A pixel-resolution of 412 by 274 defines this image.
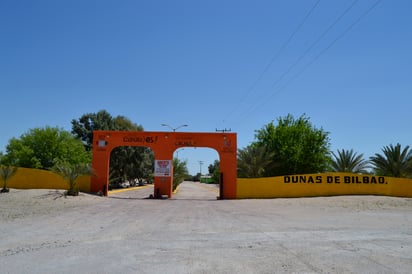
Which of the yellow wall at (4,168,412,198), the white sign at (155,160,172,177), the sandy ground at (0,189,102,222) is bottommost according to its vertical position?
the sandy ground at (0,189,102,222)

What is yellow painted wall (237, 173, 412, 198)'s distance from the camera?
27484 millimetres

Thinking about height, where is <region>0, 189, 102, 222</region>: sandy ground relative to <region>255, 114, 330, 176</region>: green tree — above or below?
below

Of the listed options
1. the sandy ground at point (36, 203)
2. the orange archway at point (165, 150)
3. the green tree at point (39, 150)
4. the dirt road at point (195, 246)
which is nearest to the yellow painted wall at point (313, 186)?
the orange archway at point (165, 150)

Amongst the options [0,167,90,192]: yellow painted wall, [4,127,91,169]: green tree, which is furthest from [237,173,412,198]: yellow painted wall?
[4,127,91,169]: green tree

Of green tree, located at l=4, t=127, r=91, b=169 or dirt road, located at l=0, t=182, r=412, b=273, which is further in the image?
green tree, located at l=4, t=127, r=91, b=169

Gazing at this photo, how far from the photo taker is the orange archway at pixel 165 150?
2723 centimetres

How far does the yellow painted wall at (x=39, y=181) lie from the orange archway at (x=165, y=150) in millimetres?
865

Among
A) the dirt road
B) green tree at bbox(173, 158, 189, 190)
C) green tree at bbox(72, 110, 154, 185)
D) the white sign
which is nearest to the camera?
the dirt road

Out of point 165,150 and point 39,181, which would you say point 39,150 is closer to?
point 39,181

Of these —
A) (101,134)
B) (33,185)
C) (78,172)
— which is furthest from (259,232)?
(33,185)

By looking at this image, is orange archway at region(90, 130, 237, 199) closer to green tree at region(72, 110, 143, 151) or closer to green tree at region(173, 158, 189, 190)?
green tree at region(173, 158, 189, 190)

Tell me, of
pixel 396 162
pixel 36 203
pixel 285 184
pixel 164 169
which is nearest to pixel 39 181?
pixel 36 203

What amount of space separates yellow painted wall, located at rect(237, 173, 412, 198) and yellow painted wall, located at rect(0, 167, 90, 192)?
12.0 metres

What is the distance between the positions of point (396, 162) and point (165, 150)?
21947mm
